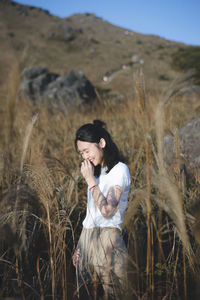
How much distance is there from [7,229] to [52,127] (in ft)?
9.95

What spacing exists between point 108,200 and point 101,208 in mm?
73

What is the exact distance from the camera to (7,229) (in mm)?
515

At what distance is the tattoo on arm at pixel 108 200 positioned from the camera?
3.37 ft

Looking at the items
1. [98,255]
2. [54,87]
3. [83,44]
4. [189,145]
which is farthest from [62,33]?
[98,255]

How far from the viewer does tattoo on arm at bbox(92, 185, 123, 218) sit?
A: 3.37ft

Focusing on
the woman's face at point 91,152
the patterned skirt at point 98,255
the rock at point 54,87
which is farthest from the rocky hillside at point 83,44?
the patterned skirt at point 98,255

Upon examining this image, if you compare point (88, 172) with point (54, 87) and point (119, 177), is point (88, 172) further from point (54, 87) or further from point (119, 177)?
point (54, 87)

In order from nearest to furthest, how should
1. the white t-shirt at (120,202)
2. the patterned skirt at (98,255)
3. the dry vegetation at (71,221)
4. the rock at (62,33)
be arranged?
the dry vegetation at (71,221), the patterned skirt at (98,255), the white t-shirt at (120,202), the rock at (62,33)

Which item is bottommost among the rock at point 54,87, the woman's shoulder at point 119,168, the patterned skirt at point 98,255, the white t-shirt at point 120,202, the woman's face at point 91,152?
the patterned skirt at point 98,255

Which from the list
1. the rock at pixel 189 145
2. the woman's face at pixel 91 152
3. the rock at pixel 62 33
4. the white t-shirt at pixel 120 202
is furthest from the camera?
the rock at pixel 62 33

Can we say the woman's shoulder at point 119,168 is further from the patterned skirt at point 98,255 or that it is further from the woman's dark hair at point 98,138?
the patterned skirt at point 98,255

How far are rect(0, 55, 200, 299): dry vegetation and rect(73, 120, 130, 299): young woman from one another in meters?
0.08

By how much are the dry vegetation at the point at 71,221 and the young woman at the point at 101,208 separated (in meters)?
0.08

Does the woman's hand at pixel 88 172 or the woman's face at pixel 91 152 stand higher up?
the woman's face at pixel 91 152
